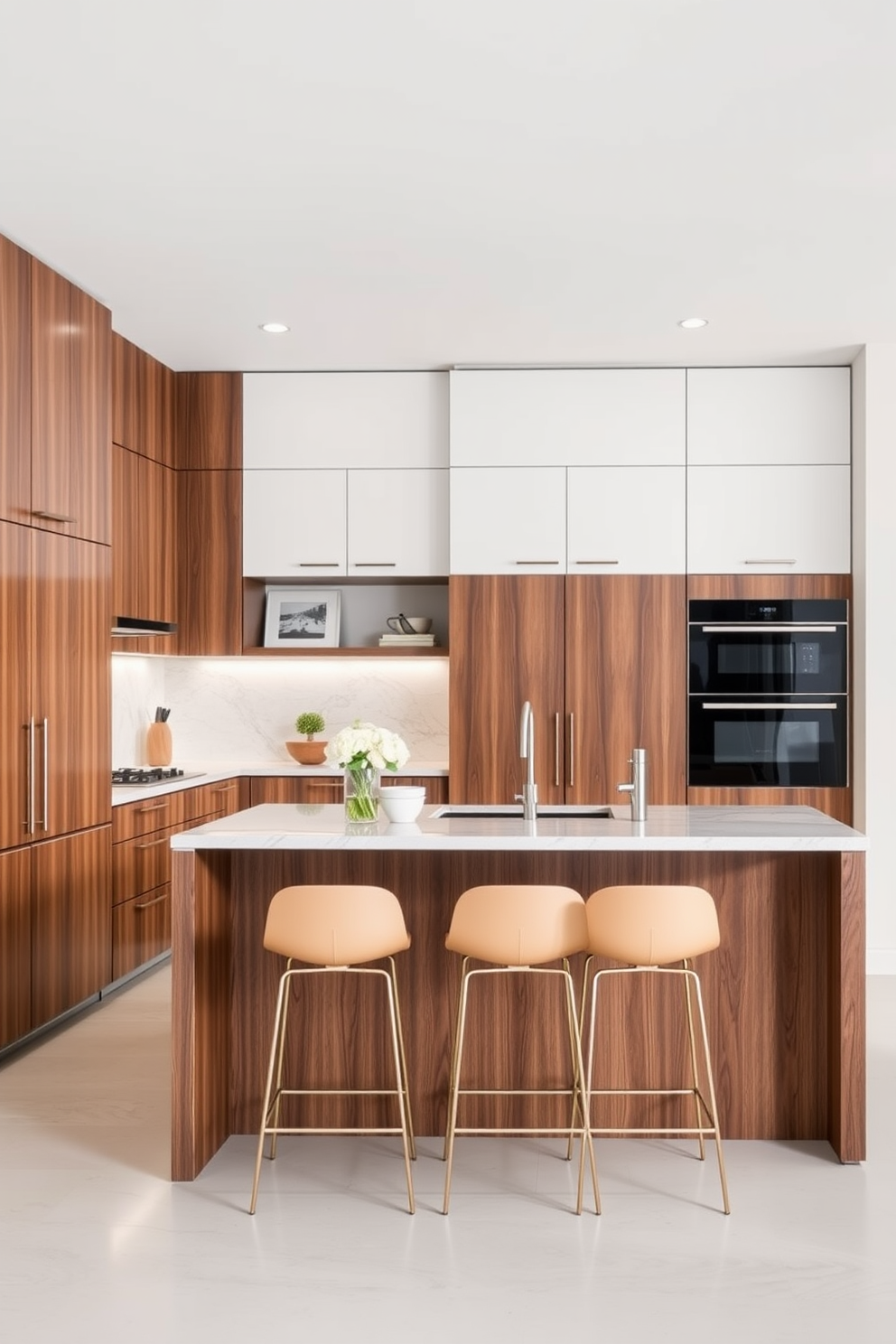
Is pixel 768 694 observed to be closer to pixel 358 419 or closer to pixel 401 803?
pixel 358 419

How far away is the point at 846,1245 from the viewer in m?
2.72

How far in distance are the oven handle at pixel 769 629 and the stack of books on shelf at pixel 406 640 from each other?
1.39m

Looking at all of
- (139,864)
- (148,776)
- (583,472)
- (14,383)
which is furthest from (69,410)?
(583,472)

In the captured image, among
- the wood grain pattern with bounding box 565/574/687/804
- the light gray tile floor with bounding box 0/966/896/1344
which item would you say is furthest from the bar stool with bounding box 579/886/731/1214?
the wood grain pattern with bounding box 565/574/687/804

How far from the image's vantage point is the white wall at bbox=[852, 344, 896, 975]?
5.32m

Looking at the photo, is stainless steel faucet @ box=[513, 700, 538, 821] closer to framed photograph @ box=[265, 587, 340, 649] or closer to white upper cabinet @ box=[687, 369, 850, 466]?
white upper cabinet @ box=[687, 369, 850, 466]

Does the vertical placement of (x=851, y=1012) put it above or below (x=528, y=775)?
below

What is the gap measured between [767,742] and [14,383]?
3.67 meters

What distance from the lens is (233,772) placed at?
227 inches

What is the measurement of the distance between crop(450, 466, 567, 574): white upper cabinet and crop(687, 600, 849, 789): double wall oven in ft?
2.54

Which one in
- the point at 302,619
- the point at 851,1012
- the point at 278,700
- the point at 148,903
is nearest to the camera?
the point at 851,1012

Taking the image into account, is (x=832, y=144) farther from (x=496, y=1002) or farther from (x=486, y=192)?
(x=496, y=1002)

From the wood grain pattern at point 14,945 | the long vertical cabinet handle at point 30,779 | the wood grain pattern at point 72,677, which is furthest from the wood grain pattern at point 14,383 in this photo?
the wood grain pattern at point 14,945

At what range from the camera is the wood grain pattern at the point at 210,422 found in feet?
19.1
